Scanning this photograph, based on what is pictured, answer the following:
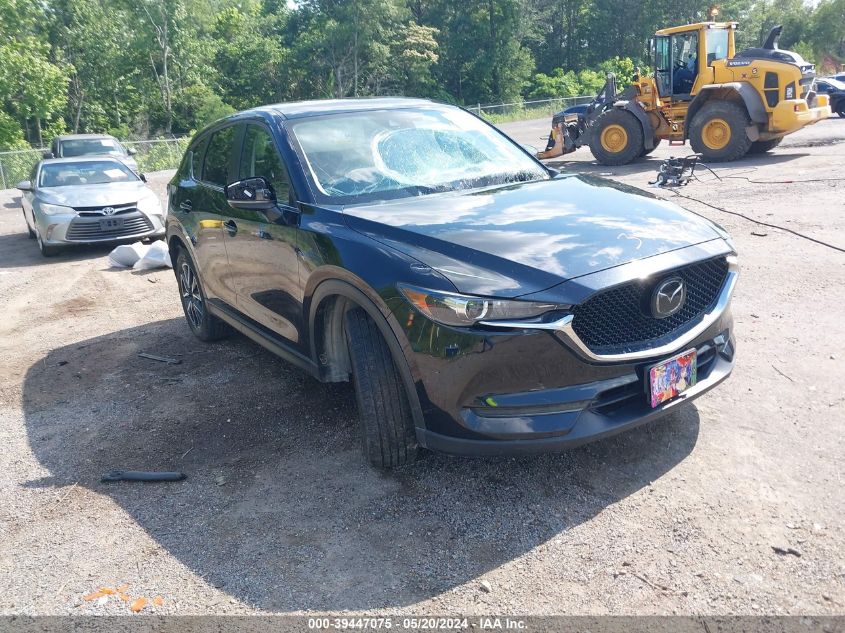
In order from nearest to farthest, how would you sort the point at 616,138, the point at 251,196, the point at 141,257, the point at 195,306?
the point at 251,196 < the point at 195,306 < the point at 141,257 < the point at 616,138

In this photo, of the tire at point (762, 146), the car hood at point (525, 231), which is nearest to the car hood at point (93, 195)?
the car hood at point (525, 231)

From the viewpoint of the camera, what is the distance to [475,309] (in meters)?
3.02

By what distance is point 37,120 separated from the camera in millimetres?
42156

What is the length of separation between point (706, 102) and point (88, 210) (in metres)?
11.9

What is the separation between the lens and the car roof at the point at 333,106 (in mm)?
4641

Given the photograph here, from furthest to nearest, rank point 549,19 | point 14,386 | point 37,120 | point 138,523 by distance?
1. point 549,19
2. point 37,120
3. point 14,386
4. point 138,523

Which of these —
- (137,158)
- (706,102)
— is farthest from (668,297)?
(137,158)

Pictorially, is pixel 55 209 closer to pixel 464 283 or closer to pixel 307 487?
pixel 307 487

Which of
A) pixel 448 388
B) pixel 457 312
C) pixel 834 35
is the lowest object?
pixel 448 388

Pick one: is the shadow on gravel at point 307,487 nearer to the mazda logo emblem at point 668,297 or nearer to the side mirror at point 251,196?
the mazda logo emblem at point 668,297

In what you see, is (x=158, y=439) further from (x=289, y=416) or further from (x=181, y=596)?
(x=181, y=596)

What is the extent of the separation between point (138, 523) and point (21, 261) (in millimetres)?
9173

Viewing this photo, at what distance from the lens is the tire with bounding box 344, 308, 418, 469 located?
3453 millimetres

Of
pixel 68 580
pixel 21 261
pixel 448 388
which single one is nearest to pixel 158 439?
pixel 68 580
